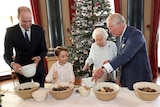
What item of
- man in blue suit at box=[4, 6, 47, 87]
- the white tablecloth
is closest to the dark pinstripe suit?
man in blue suit at box=[4, 6, 47, 87]

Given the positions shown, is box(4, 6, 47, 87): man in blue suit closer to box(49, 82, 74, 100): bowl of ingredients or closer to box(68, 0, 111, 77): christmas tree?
box(49, 82, 74, 100): bowl of ingredients

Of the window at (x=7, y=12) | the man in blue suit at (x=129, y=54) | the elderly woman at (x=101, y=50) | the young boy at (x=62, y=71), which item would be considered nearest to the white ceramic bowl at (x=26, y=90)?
the young boy at (x=62, y=71)

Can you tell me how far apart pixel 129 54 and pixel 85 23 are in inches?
88.9

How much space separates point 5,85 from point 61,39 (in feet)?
5.75

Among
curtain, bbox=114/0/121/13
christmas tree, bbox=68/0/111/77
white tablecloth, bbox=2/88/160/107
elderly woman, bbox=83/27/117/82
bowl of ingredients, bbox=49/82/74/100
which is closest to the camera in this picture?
white tablecloth, bbox=2/88/160/107

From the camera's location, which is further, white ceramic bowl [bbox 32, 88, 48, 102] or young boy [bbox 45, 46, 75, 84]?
young boy [bbox 45, 46, 75, 84]

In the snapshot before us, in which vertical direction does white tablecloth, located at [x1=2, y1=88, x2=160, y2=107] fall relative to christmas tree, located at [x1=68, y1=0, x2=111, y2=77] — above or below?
below

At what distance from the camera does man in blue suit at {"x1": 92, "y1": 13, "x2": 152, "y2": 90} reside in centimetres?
188

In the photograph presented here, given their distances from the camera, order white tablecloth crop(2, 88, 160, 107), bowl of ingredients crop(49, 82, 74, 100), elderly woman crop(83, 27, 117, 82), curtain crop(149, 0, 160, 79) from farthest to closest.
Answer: curtain crop(149, 0, 160, 79), elderly woman crop(83, 27, 117, 82), bowl of ingredients crop(49, 82, 74, 100), white tablecloth crop(2, 88, 160, 107)

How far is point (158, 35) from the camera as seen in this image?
450cm

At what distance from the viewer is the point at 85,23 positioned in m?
4.01

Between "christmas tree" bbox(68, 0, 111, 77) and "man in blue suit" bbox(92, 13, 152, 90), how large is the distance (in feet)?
5.96

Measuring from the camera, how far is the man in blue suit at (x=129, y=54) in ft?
6.15

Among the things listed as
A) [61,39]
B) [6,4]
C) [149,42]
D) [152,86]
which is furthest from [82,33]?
[152,86]
